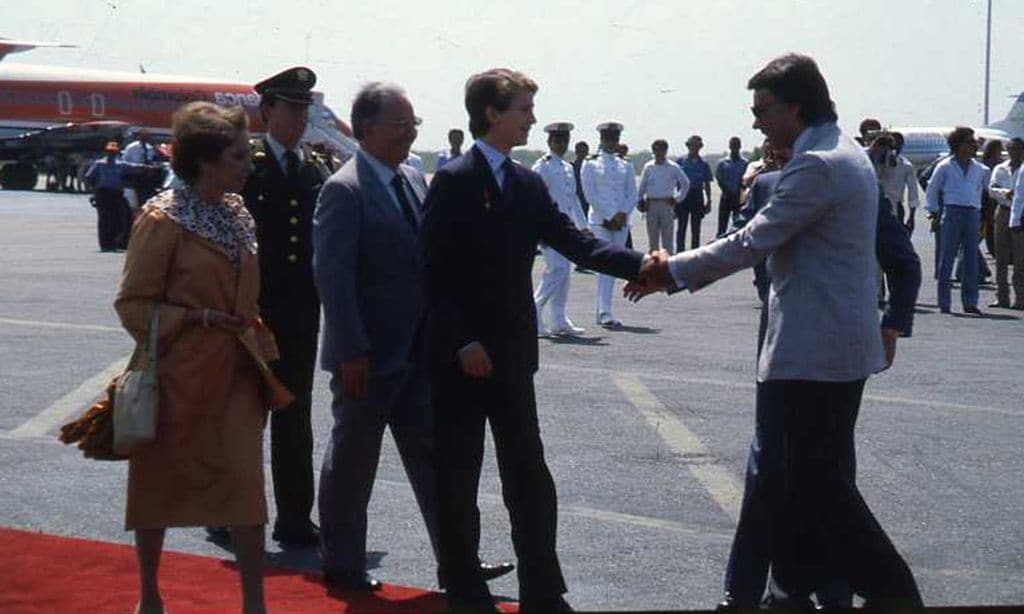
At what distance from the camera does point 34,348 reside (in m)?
14.4

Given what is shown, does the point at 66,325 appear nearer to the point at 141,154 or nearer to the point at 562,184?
the point at 562,184

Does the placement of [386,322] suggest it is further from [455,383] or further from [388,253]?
[455,383]

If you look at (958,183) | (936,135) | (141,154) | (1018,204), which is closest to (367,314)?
(958,183)

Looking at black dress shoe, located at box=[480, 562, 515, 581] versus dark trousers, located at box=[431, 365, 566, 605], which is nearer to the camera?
dark trousers, located at box=[431, 365, 566, 605]

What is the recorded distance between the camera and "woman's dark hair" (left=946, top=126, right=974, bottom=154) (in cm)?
1998

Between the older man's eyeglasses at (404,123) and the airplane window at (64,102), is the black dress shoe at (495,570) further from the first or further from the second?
the airplane window at (64,102)

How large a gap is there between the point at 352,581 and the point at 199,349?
1278 mm

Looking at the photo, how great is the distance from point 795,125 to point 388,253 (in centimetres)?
166

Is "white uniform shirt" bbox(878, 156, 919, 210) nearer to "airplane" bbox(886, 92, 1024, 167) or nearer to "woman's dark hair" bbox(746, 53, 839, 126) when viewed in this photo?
"woman's dark hair" bbox(746, 53, 839, 126)

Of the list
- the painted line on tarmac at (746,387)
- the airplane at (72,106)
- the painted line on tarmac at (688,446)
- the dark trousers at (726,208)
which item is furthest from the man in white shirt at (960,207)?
the airplane at (72,106)

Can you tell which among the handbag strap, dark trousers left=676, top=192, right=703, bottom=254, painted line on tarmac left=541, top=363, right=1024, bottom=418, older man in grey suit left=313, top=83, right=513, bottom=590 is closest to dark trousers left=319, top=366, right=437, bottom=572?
older man in grey suit left=313, top=83, right=513, bottom=590

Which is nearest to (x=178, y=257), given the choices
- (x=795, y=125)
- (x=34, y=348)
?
(x=795, y=125)

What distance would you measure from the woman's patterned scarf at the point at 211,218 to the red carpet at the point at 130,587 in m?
1.27

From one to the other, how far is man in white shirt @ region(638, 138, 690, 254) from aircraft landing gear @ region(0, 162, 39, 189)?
40.6m
